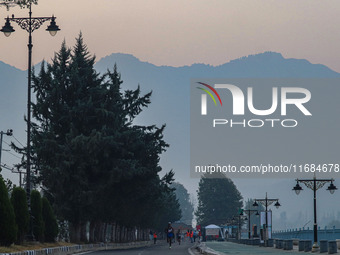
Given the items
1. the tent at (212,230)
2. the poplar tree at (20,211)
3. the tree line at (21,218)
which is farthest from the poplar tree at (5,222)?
the tent at (212,230)

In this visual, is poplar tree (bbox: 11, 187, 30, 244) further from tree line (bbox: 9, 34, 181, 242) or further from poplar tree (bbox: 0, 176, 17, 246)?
tree line (bbox: 9, 34, 181, 242)

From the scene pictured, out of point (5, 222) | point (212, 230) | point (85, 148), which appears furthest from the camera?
point (212, 230)

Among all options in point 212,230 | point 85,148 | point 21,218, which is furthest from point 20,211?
point 212,230

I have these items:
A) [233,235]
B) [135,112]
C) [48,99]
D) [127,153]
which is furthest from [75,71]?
[233,235]

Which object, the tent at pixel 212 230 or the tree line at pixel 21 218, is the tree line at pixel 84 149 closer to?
the tree line at pixel 21 218

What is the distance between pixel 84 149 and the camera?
204 feet

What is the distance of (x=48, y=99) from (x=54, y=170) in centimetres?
689

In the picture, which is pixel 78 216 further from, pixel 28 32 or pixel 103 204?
pixel 28 32

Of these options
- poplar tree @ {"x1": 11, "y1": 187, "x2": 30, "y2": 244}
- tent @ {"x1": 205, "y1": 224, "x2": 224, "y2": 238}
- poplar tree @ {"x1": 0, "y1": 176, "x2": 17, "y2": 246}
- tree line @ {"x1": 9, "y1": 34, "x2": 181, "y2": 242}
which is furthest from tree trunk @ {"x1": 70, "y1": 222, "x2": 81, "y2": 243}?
tent @ {"x1": 205, "y1": 224, "x2": 224, "y2": 238}

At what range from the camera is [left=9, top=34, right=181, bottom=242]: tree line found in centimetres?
6300

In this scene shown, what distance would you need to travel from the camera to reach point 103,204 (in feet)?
217

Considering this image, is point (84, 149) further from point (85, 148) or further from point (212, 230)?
point (212, 230)

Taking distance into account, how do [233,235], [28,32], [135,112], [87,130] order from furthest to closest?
[233,235] → [135,112] → [87,130] → [28,32]

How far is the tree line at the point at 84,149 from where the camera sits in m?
63.0
